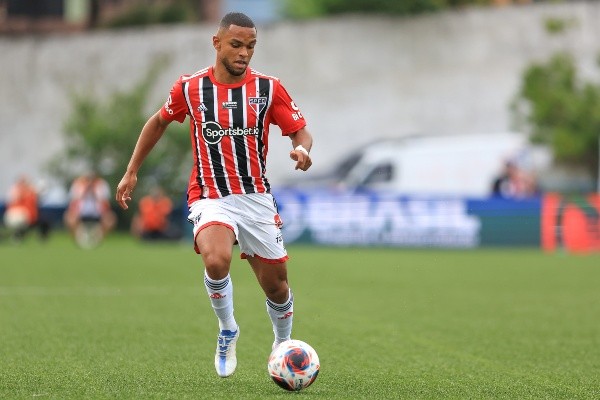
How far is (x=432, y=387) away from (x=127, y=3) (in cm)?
4182

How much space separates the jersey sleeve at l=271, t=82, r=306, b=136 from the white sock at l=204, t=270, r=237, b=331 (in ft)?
3.40

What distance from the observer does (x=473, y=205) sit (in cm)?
2645

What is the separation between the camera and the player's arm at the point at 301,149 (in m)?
7.56

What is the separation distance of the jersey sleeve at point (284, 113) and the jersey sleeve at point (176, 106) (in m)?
0.58

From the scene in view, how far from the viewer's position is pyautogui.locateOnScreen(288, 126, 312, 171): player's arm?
7.56 m

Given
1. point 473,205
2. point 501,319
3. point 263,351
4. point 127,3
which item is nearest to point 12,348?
point 263,351

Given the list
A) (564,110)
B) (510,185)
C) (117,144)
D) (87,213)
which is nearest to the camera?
(510,185)

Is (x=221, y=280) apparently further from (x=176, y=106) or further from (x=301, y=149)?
(x=176, y=106)

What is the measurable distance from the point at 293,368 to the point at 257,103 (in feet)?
5.62

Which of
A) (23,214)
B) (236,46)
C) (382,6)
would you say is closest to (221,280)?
(236,46)

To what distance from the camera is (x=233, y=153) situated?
7.89m

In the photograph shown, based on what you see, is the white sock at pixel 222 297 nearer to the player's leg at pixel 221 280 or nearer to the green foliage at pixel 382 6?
the player's leg at pixel 221 280

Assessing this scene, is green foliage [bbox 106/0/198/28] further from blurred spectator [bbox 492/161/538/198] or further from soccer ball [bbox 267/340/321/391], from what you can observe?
soccer ball [bbox 267/340/321/391]

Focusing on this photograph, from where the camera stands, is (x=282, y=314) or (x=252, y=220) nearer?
(x=252, y=220)
